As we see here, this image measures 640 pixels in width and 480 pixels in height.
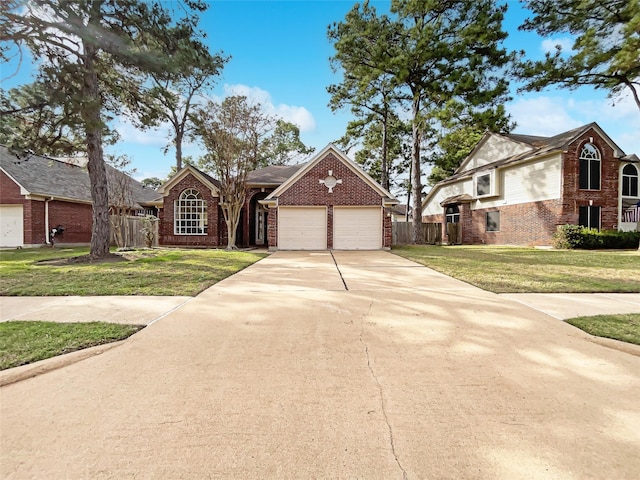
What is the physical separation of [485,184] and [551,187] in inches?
179

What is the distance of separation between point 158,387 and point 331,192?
13.1 m

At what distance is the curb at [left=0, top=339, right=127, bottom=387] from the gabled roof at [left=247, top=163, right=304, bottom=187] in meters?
14.6

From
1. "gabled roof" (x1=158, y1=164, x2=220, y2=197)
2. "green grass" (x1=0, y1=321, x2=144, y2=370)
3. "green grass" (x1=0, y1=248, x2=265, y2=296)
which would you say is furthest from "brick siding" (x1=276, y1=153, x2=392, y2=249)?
"green grass" (x1=0, y1=321, x2=144, y2=370)

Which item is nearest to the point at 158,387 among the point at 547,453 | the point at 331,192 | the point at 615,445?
the point at 547,453

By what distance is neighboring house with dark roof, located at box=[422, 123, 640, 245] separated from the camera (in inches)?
647

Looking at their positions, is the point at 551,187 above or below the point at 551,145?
below

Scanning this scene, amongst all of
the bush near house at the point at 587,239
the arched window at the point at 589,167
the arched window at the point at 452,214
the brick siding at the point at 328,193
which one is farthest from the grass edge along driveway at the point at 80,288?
the arched window at the point at 452,214

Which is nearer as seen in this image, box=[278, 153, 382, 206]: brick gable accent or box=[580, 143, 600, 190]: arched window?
box=[278, 153, 382, 206]: brick gable accent

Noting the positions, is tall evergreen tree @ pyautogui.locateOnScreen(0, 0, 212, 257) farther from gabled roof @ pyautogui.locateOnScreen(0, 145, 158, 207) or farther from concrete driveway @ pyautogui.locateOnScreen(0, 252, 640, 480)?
concrete driveway @ pyautogui.locateOnScreen(0, 252, 640, 480)

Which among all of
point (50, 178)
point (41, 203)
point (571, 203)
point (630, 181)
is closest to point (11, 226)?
point (41, 203)

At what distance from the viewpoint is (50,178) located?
62.5 ft

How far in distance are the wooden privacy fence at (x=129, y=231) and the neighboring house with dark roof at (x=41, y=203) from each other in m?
0.82

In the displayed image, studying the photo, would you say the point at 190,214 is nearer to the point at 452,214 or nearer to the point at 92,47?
the point at 92,47

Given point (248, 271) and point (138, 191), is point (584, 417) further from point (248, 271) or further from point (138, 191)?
point (138, 191)
